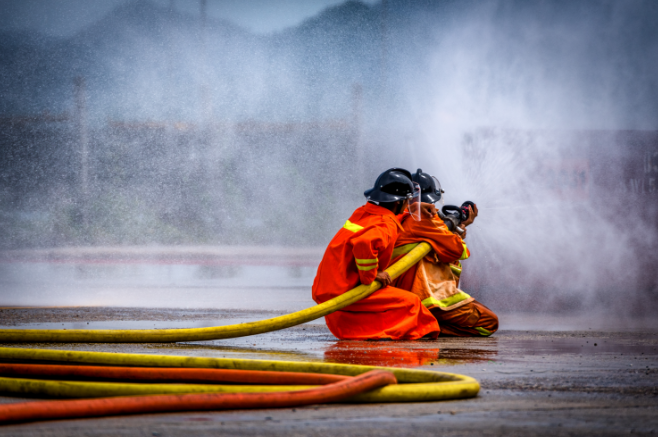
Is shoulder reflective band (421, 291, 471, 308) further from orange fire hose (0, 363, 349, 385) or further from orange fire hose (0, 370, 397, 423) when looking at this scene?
orange fire hose (0, 370, 397, 423)

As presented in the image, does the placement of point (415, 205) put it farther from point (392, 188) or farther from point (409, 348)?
point (409, 348)

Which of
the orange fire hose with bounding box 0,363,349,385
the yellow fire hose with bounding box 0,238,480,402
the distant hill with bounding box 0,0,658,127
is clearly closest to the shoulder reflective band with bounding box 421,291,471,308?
the yellow fire hose with bounding box 0,238,480,402

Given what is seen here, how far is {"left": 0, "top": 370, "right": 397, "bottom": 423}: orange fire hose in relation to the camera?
2094mm

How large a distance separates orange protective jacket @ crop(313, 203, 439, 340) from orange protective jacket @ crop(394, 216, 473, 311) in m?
0.17

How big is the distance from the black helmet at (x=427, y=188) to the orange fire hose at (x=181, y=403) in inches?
113

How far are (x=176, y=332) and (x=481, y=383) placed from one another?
82.9 inches

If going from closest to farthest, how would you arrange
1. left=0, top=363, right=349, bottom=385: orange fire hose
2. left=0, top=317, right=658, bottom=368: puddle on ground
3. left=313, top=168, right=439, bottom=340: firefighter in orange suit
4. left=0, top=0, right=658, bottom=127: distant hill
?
1. left=0, top=363, right=349, bottom=385: orange fire hose
2. left=0, top=317, right=658, bottom=368: puddle on ground
3. left=313, top=168, right=439, bottom=340: firefighter in orange suit
4. left=0, top=0, right=658, bottom=127: distant hill

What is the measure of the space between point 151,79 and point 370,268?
1183 cm

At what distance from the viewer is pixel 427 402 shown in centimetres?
253

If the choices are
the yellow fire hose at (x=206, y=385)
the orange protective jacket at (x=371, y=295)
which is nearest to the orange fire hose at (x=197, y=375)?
the yellow fire hose at (x=206, y=385)

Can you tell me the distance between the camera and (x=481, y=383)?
298 centimetres

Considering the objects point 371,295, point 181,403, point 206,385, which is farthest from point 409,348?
point 181,403

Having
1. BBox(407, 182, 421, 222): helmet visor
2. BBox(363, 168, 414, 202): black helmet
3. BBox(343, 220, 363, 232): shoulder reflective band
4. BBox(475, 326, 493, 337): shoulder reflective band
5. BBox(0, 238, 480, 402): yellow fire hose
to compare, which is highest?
BBox(363, 168, 414, 202): black helmet

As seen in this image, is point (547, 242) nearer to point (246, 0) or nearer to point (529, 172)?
point (529, 172)
